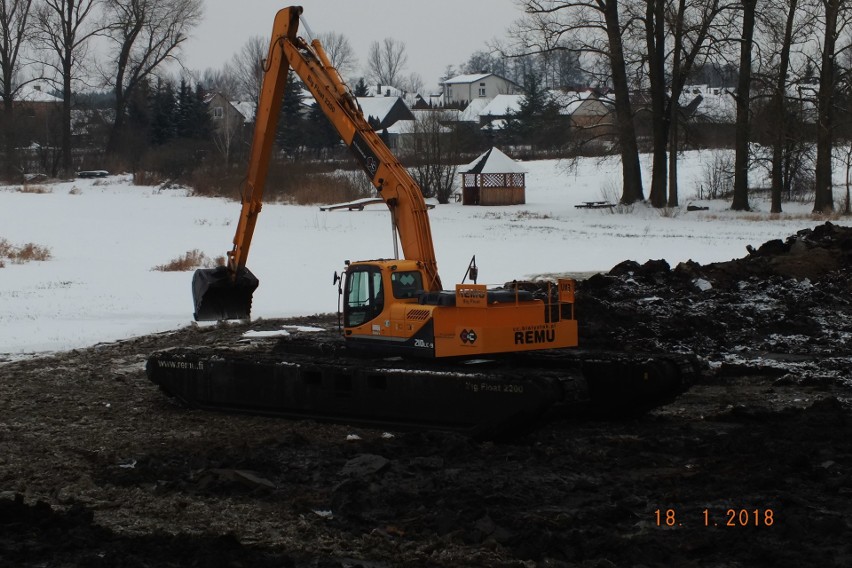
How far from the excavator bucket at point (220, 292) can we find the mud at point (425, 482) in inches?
116

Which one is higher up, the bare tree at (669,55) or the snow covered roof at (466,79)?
the snow covered roof at (466,79)

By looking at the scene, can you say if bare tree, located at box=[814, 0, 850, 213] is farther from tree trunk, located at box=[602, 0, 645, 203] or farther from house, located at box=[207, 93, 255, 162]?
house, located at box=[207, 93, 255, 162]

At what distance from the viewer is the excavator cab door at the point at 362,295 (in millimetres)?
13078

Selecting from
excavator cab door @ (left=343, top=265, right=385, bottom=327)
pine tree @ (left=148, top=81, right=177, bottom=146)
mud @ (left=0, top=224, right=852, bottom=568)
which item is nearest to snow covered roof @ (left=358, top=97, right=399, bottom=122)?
pine tree @ (left=148, top=81, right=177, bottom=146)

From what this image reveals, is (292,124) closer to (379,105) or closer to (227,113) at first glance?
(227,113)

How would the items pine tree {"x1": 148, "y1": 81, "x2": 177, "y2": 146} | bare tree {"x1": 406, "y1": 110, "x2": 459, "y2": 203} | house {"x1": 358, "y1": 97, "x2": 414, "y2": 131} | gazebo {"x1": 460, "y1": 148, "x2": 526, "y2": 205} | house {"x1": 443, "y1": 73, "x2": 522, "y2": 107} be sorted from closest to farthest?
bare tree {"x1": 406, "y1": 110, "x2": 459, "y2": 203}
gazebo {"x1": 460, "y1": 148, "x2": 526, "y2": 205}
pine tree {"x1": 148, "y1": 81, "x2": 177, "y2": 146}
house {"x1": 358, "y1": 97, "x2": 414, "y2": 131}
house {"x1": 443, "y1": 73, "x2": 522, "y2": 107}

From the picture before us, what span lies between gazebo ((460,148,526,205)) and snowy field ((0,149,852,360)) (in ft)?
3.85

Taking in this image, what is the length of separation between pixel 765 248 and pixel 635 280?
444 cm

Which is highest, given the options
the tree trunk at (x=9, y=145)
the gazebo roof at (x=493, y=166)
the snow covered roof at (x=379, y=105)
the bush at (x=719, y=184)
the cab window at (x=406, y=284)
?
the snow covered roof at (x=379, y=105)

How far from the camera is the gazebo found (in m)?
56.7

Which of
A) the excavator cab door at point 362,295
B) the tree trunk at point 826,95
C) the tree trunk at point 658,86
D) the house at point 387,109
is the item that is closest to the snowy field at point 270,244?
the tree trunk at point 658,86

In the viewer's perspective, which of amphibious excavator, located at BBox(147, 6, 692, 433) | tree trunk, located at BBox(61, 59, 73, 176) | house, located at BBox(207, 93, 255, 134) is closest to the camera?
amphibious excavator, located at BBox(147, 6, 692, 433)

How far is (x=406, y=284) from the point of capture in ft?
42.9

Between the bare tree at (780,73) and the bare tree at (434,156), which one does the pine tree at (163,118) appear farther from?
the bare tree at (780,73)
